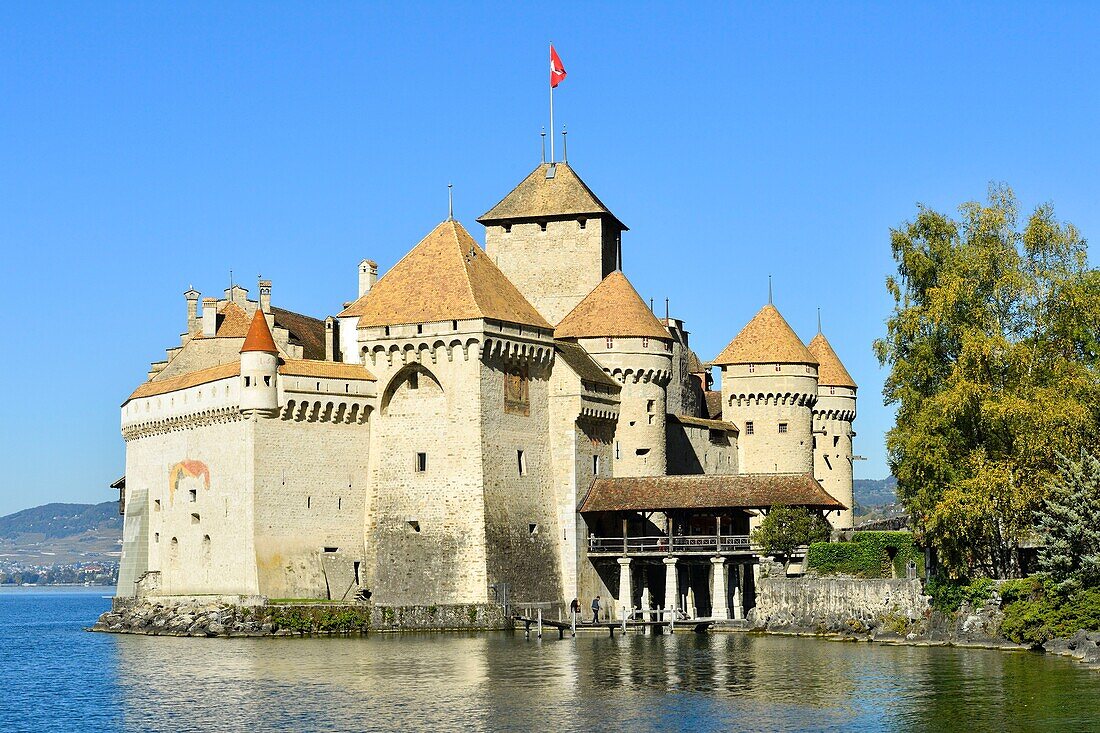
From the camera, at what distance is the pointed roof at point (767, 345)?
72625 millimetres

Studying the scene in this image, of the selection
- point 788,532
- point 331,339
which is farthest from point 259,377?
point 788,532

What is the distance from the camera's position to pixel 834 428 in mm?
78938

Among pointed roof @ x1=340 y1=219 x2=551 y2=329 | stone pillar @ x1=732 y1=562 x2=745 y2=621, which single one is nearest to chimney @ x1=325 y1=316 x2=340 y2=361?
pointed roof @ x1=340 y1=219 x2=551 y2=329

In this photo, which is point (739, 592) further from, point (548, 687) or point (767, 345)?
point (548, 687)

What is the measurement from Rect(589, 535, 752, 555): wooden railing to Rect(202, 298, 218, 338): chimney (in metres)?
16.1

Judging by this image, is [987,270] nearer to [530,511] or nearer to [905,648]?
[905,648]

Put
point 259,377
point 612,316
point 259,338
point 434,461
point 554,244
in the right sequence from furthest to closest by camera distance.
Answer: point 554,244 < point 612,316 < point 434,461 < point 259,338 < point 259,377

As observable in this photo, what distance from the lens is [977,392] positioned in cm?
4684

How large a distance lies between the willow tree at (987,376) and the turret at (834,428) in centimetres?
2768

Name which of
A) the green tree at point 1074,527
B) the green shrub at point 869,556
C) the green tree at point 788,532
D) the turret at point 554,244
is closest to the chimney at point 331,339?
the turret at point 554,244

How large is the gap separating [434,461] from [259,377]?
6445mm

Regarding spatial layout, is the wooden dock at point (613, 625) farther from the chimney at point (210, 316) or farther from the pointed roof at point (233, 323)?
the chimney at point (210, 316)

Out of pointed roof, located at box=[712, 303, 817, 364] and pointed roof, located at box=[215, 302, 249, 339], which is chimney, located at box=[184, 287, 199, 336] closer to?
pointed roof, located at box=[215, 302, 249, 339]

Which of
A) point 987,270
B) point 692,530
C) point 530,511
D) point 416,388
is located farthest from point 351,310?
point 987,270
